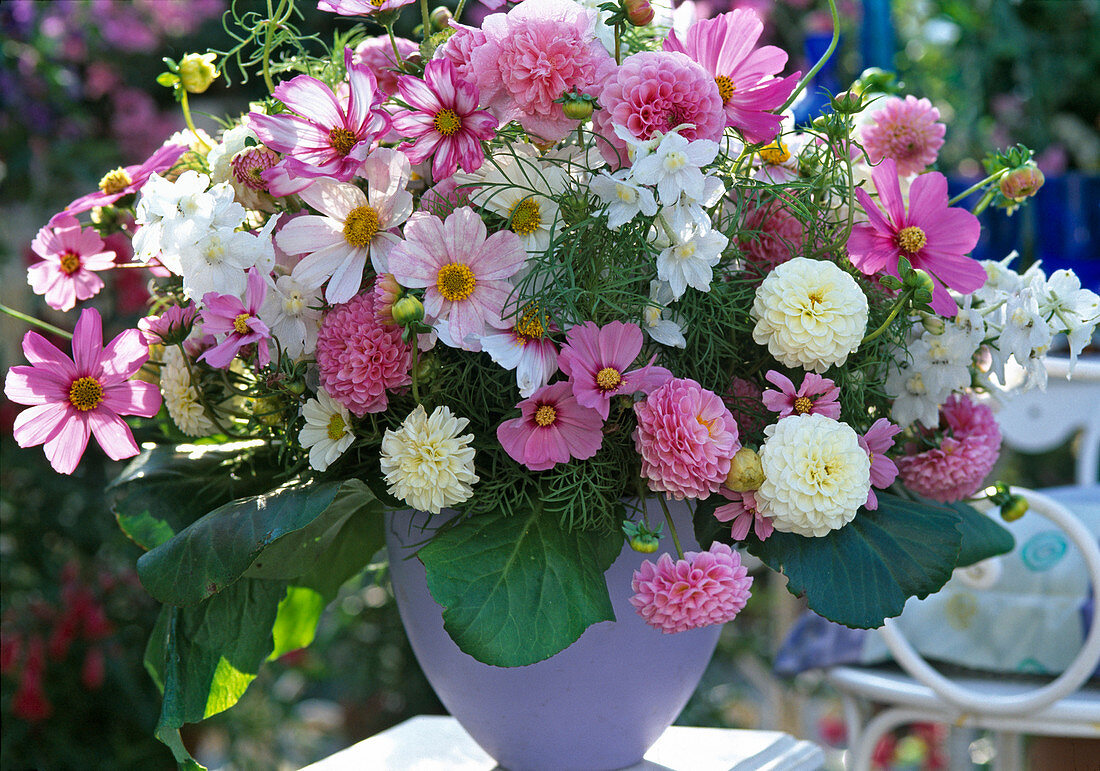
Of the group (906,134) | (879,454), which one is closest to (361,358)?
(879,454)

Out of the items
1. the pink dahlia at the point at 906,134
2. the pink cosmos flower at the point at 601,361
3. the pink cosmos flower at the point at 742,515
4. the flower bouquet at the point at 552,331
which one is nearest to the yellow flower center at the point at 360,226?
the flower bouquet at the point at 552,331

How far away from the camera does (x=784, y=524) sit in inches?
18.9

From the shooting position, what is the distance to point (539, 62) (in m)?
0.44

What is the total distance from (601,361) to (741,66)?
174 mm

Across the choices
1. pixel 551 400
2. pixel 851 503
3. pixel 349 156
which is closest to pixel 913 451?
pixel 851 503

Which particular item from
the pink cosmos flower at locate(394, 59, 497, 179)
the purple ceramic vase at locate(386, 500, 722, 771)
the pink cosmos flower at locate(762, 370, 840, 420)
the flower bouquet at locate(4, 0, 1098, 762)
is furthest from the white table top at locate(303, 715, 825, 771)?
the pink cosmos flower at locate(394, 59, 497, 179)

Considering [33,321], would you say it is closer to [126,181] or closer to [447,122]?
[126,181]

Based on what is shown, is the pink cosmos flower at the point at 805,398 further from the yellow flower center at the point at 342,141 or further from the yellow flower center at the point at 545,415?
the yellow flower center at the point at 342,141

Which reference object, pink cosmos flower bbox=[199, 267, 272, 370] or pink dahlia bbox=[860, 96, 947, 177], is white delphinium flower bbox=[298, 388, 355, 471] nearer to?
pink cosmos flower bbox=[199, 267, 272, 370]

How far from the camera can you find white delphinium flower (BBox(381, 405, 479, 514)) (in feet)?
1.54

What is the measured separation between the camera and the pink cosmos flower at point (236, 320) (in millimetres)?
449

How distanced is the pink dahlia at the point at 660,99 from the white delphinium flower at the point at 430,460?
16 cm

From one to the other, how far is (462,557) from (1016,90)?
192cm

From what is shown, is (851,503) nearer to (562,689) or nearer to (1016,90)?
(562,689)
